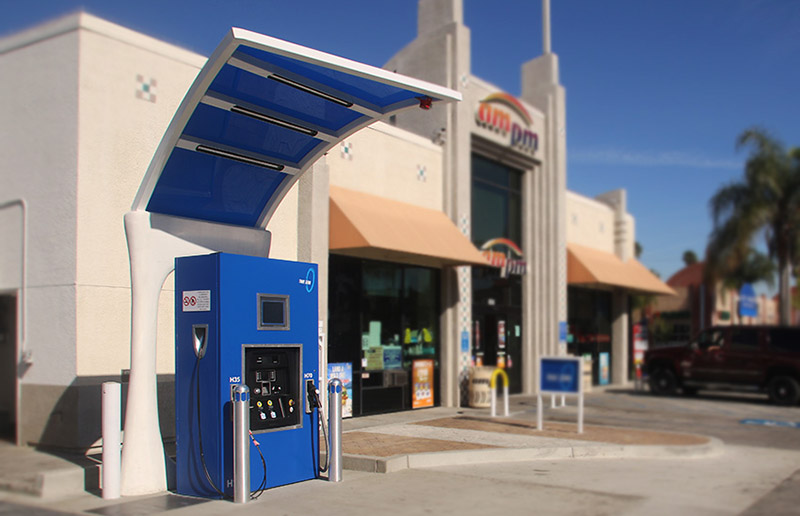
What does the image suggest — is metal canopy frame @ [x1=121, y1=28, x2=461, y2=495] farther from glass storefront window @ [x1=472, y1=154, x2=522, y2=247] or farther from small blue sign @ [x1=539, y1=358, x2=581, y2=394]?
glass storefront window @ [x1=472, y1=154, x2=522, y2=247]

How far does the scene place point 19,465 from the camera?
28.5 ft

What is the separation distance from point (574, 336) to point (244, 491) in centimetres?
1778

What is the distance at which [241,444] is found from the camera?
281 inches

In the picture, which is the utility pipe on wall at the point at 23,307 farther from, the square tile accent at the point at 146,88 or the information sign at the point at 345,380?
the information sign at the point at 345,380

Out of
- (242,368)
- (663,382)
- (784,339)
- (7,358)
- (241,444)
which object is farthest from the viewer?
(663,382)

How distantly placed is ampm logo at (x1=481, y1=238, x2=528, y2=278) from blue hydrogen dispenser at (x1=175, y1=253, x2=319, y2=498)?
11021 millimetres

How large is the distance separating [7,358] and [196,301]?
20.8ft

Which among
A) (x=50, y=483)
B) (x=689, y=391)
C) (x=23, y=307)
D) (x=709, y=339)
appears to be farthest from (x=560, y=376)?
(x=689, y=391)

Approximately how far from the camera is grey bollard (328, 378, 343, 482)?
829 cm

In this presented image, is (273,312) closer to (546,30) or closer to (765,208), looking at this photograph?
(546,30)

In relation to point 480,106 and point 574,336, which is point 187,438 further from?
point 574,336

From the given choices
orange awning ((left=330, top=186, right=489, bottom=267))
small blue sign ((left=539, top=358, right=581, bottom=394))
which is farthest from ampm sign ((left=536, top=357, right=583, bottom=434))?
orange awning ((left=330, top=186, right=489, bottom=267))

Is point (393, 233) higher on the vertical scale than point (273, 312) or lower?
higher

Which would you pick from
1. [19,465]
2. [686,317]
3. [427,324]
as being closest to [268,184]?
[19,465]
